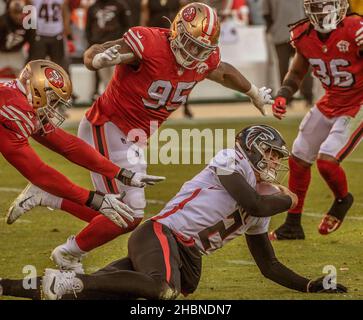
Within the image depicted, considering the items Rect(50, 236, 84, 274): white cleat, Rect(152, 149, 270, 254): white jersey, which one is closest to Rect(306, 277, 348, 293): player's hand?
Rect(152, 149, 270, 254): white jersey

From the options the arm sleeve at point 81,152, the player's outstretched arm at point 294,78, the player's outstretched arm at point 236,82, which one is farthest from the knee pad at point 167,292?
the player's outstretched arm at point 294,78

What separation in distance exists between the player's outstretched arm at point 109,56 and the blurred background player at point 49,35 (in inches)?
303

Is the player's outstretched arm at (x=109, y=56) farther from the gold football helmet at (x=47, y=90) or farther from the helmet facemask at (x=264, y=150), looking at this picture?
the helmet facemask at (x=264, y=150)

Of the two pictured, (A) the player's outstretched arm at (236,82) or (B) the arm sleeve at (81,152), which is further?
(A) the player's outstretched arm at (236,82)

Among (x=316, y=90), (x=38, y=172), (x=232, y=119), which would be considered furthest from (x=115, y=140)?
(x=316, y=90)

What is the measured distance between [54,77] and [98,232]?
96cm

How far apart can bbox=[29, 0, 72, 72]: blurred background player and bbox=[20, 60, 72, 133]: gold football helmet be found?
26.8 feet

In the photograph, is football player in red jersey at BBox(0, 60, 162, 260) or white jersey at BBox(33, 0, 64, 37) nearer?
football player in red jersey at BBox(0, 60, 162, 260)

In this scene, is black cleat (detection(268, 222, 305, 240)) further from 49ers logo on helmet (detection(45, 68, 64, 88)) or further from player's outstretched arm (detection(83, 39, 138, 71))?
49ers logo on helmet (detection(45, 68, 64, 88))

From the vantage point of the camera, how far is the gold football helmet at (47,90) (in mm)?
6016

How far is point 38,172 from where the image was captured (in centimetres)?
583

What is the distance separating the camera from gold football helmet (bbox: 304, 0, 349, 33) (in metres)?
7.69

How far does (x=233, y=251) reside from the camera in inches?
298
